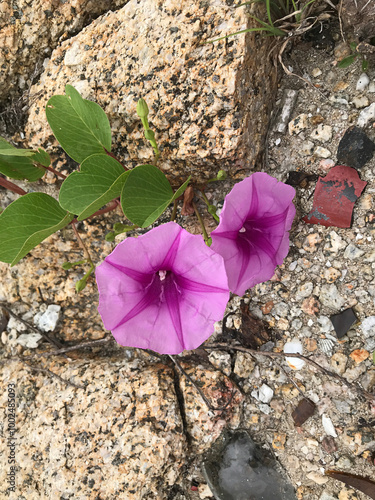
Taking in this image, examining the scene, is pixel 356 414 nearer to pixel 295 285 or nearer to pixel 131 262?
pixel 295 285

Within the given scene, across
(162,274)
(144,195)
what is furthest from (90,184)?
(162,274)

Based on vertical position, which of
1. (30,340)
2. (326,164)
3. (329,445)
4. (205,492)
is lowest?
(205,492)

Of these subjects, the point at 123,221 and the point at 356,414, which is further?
the point at 123,221

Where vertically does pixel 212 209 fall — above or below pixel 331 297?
above

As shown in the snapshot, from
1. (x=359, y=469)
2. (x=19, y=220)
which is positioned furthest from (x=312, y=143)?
(x=359, y=469)

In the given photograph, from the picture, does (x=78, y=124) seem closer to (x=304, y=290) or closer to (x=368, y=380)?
(x=304, y=290)
